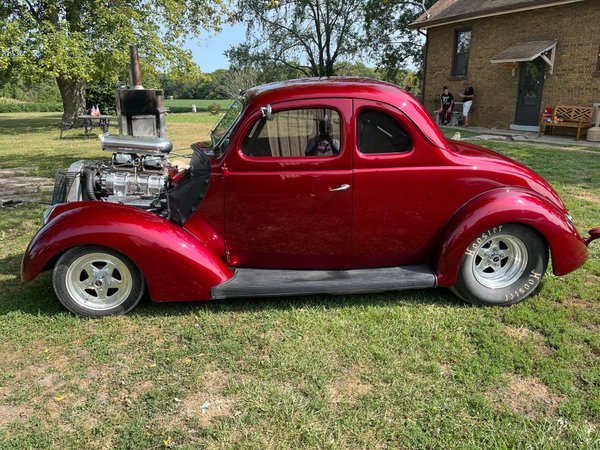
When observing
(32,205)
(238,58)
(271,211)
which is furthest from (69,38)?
(238,58)

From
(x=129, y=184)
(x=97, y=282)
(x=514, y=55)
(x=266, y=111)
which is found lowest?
(x=97, y=282)

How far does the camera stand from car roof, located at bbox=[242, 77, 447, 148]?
3.48 m

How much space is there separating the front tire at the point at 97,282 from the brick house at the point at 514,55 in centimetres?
1479

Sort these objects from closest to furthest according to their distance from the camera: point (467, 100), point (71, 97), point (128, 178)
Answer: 1. point (128, 178)
2. point (467, 100)
3. point (71, 97)

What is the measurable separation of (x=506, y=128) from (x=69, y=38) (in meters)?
15.9

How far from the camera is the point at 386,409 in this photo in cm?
254

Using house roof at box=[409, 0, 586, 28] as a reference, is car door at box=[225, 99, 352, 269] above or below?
below

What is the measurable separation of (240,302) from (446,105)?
54.4 feet

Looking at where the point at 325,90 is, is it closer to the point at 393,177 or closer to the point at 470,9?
the point at 393,177

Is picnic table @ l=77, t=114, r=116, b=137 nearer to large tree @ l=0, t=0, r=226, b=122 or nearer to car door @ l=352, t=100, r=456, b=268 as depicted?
large tree @ l=0, t=0, r=226, b=122

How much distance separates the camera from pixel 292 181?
136 inches

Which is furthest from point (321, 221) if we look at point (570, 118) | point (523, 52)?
point (523, 52)

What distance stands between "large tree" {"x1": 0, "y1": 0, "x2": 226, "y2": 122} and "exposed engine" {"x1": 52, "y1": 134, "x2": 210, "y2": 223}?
13017 millimetres

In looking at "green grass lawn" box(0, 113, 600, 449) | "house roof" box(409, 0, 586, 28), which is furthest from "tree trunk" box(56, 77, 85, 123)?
"green grass lawn" box(0, 113, 600, 449)
